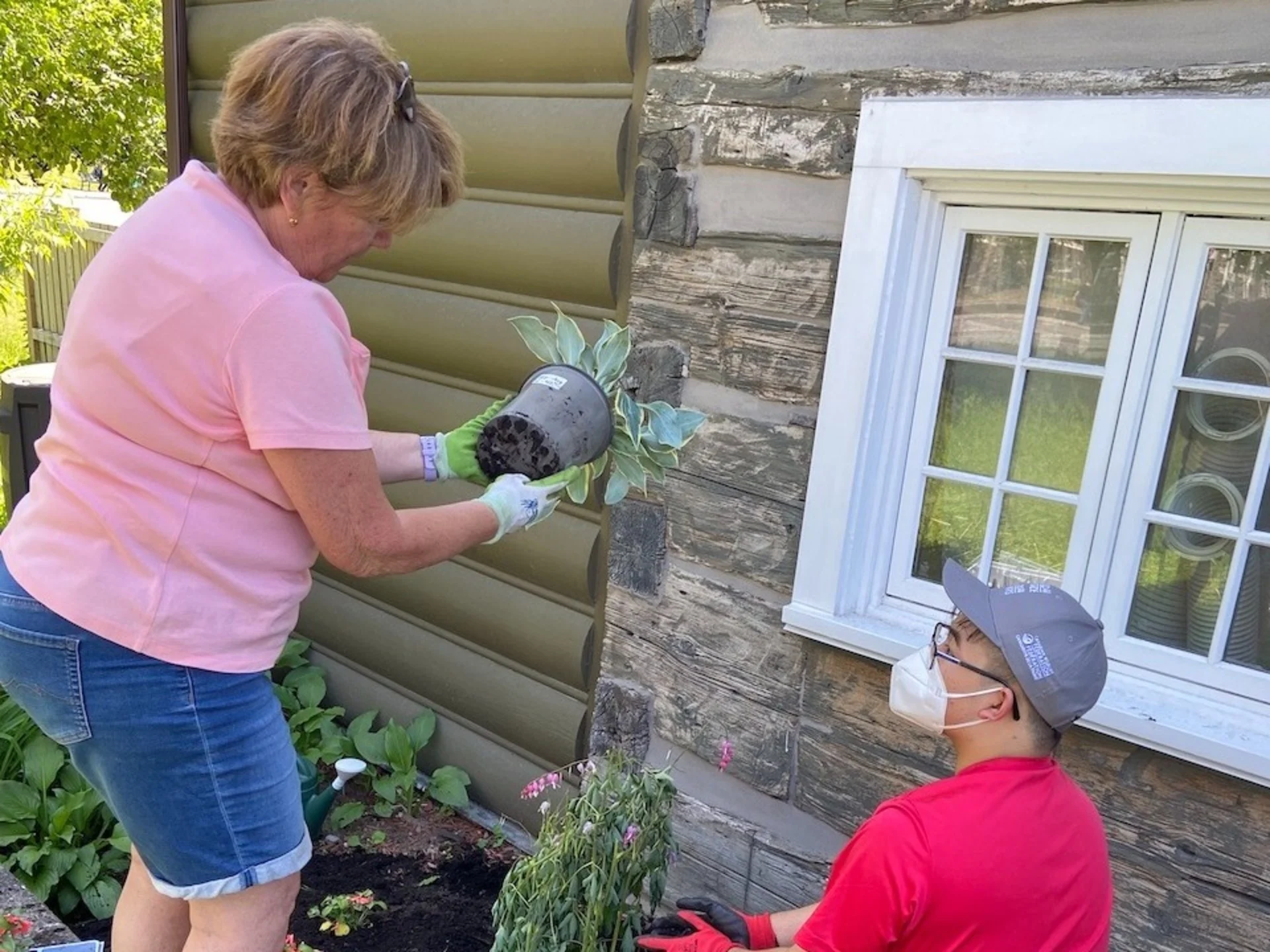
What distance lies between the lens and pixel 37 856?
302 cm

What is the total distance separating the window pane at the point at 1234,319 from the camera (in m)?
1.99

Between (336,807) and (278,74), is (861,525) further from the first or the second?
(336,807)

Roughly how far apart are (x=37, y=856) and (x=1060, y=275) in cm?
312

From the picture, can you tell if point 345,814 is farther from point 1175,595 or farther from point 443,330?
point 1175,595

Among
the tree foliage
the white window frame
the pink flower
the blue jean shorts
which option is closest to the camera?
the blue jean shorts

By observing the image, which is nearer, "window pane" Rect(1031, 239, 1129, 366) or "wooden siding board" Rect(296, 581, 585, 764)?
"window pane" Rect(1031, 239, 1129, 366)

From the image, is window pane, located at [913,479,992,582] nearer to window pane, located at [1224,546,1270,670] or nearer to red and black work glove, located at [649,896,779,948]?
window pane, located at [1224,546,1270,670]

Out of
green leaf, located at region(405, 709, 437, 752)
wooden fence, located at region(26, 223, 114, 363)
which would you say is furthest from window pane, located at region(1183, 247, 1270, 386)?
wooden fence, located at region(26, 223, 114, 363)

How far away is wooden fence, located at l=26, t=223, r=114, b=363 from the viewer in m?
9.34

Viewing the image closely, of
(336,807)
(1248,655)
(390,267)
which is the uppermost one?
(390,267)

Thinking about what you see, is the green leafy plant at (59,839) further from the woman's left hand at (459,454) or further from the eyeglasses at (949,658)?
the eyeglasses at (949,658)

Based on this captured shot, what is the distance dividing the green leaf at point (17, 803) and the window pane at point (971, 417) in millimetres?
2809

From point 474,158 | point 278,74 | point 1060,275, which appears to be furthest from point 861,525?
point 474,158

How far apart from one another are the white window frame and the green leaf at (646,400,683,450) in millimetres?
342
